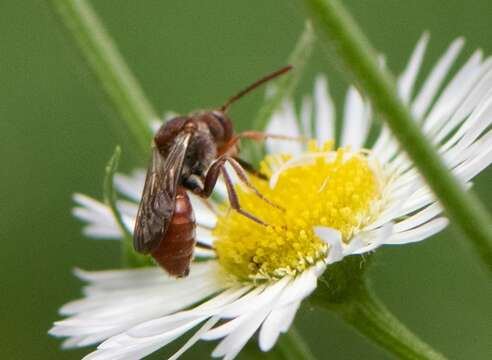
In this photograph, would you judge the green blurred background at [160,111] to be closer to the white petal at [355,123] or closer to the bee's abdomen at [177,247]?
the white petal at [355,123]

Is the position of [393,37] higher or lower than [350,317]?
higher

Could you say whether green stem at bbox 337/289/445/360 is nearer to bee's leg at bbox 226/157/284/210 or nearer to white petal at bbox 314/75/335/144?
bee's leg at bbox 226/157/284/210

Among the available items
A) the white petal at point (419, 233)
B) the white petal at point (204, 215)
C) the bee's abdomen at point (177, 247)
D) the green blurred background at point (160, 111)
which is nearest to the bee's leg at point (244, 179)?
the bee's abdomen at point (177, 247)

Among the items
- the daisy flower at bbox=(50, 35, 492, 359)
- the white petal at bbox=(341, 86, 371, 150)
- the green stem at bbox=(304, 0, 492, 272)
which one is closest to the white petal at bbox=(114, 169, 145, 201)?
the daisy flower at bbox=(50, 35, 492, 359)

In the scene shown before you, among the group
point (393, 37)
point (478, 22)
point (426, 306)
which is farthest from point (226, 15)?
point (426, 306)

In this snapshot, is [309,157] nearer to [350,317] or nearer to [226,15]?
[350,317]

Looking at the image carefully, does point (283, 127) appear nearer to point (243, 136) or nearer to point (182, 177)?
point (243, 136)
